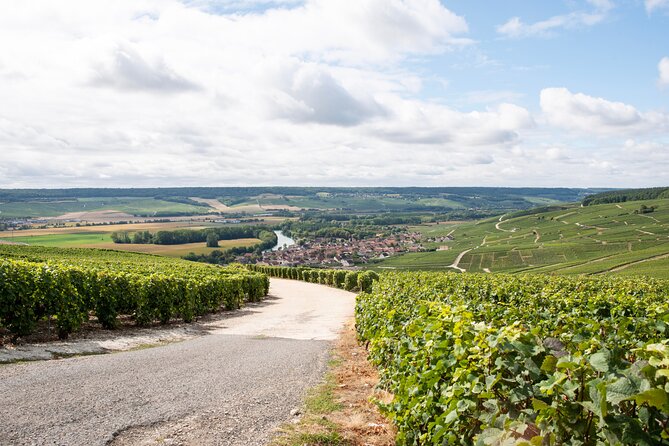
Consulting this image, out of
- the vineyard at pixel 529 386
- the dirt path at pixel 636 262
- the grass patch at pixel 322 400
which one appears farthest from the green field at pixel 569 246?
the vineyard at pixel 529 386

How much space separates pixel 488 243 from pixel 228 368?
157442 millimetres

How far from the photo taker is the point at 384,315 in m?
9.79

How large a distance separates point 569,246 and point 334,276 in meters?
88.1

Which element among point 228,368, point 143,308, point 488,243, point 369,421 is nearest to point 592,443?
point 369,421

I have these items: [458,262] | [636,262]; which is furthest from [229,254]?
[636,262]

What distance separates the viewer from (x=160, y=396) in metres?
8.03

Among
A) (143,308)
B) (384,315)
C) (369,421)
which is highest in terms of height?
(384,315)

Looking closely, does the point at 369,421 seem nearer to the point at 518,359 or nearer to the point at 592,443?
the point at 518,359

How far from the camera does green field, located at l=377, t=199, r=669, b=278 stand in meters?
88.4

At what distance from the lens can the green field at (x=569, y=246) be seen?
88438 millimetres

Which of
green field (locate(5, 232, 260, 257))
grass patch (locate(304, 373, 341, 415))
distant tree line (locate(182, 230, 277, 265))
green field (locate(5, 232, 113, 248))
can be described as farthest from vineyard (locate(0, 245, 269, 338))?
green field (locate(5, 232, 113, 248))

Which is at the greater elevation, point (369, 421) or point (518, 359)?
point (518, 359)

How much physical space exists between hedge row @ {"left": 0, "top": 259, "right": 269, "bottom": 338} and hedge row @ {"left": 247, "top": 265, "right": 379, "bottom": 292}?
2174 centimetres

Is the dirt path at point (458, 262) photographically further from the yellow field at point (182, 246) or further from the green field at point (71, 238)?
the green field at point (71, 238)
